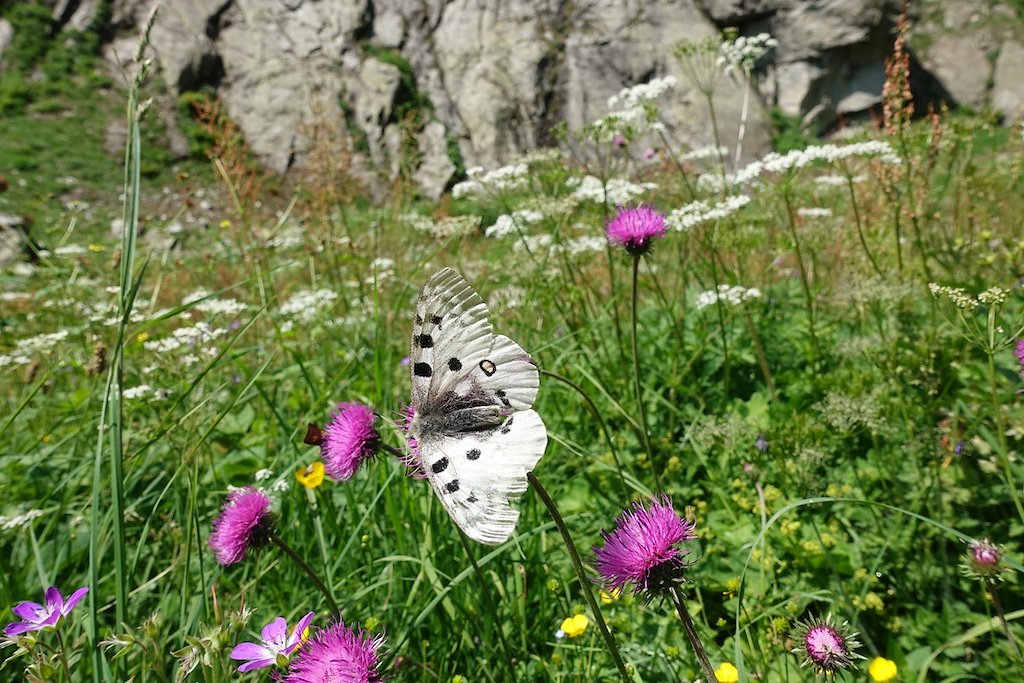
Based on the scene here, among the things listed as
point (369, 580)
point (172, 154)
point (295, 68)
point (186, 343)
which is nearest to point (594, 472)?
point (369, 580)

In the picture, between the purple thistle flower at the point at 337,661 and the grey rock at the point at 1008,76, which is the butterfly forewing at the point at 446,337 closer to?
the purple thistle flower at the point at 337,661

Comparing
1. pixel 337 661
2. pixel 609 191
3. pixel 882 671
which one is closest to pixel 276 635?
pixel 337 661

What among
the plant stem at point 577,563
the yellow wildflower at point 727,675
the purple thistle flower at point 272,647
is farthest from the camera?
the yellow wildflower at point 727,675

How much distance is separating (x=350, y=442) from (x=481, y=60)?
2331 centimetres

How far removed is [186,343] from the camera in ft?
9.71

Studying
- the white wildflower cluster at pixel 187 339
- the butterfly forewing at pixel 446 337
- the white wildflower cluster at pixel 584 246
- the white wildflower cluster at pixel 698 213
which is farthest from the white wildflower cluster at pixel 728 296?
the white wildflower cluster at pixel 187 339

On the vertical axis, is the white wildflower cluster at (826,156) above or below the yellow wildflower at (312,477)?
above

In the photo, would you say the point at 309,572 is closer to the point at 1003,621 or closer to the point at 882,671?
the point at 882,671

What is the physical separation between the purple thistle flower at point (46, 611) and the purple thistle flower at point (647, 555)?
89 cm

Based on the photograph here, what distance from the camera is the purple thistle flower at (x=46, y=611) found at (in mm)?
957

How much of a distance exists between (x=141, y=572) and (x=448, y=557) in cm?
115

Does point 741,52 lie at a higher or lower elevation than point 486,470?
higher

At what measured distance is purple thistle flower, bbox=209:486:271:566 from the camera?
49.8 inches

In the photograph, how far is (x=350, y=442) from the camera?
1181mm
